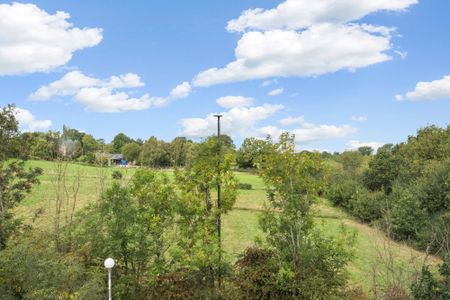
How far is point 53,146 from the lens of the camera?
1625 cm

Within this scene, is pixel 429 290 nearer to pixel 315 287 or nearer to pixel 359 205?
pixel 315 287

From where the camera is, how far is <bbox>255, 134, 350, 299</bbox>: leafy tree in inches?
378

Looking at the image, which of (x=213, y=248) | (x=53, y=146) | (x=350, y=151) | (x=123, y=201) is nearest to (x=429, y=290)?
(x=213, y=248)

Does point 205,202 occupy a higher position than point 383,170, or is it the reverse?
point 383,170

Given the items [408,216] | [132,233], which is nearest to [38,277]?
[132,233]

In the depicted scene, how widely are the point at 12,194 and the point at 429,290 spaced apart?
588 inches

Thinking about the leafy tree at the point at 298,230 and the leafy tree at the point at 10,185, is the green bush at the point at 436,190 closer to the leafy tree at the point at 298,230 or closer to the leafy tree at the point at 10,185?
the leafy tree at the point at 298,230

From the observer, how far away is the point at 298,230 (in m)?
9.97

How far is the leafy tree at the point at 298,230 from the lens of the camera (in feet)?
31.5

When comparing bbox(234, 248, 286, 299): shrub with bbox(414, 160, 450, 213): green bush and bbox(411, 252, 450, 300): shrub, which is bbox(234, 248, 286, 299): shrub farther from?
bbox(414, 160, 450, 213): green bush

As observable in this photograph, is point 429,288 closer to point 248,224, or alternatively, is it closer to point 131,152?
point 248,224

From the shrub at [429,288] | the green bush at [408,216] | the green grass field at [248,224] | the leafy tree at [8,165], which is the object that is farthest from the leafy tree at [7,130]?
the green bush at [408,216]

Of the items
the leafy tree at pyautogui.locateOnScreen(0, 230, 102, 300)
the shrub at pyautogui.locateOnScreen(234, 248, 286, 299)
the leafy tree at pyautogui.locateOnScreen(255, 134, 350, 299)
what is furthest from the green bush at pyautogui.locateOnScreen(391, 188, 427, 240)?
the leafy tree at pyautogui.locateOnScreen(0, 230, 102, 300)

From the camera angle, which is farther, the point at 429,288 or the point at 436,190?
the point at 436,190
